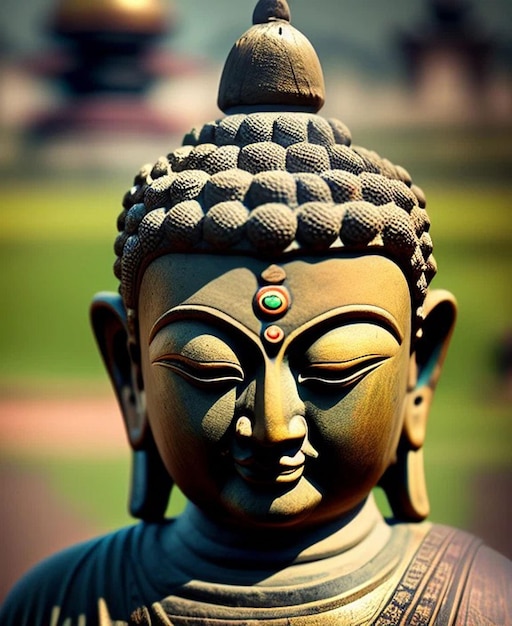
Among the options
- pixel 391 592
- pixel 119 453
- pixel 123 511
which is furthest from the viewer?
pixel 119 453

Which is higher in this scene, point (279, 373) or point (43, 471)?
point (279, 373)

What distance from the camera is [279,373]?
142cm

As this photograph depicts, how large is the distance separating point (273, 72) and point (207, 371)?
550 mm

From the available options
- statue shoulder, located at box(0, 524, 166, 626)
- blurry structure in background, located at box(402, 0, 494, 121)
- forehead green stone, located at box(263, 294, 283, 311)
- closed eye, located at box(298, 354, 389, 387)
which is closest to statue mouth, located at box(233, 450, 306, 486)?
closed eye, located at box(298, 354, 389, 387)

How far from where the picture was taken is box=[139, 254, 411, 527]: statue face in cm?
142

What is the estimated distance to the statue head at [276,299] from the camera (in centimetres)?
143

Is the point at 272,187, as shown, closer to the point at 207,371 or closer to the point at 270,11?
the point at 207,371

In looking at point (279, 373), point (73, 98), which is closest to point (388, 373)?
point (279, 373)

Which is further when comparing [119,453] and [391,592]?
[119,453]

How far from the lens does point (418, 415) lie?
1.75 metres

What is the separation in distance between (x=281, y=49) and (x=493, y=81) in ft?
9.66

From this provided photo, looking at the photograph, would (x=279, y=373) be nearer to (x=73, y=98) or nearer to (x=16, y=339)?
(x=16, y=339)

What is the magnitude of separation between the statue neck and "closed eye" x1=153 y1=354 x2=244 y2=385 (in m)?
0.29

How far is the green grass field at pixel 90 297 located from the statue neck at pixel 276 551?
7.07 ft
